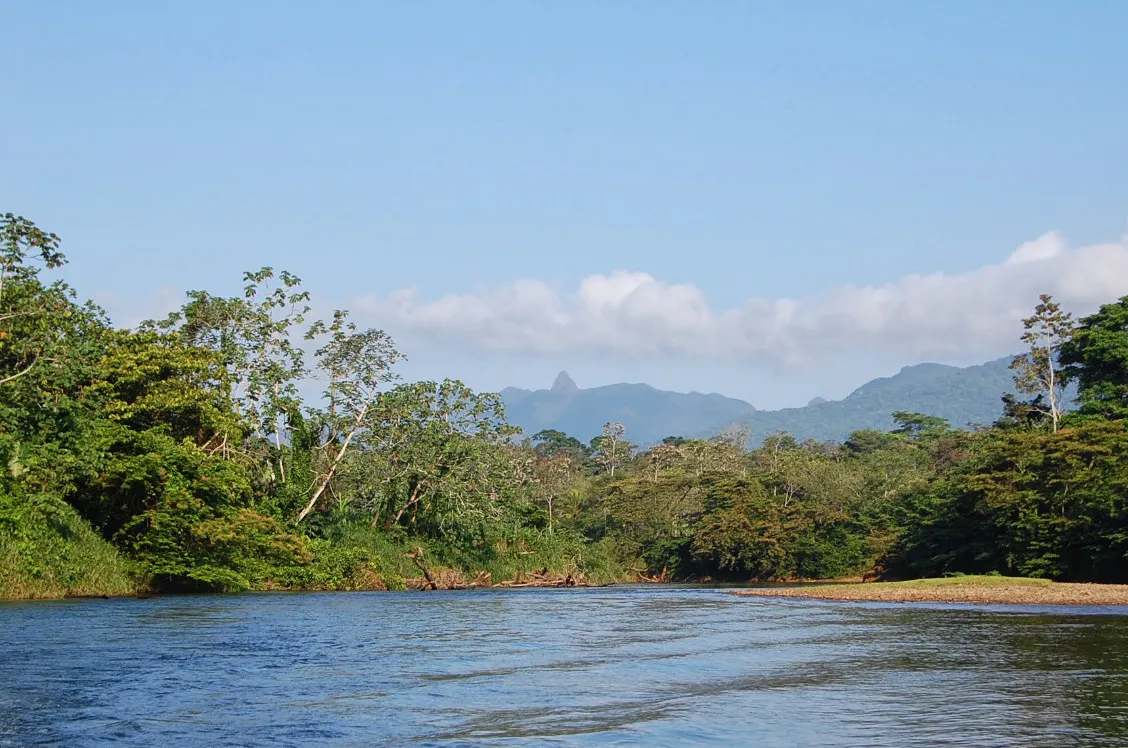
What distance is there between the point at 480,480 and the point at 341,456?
810 centimetres

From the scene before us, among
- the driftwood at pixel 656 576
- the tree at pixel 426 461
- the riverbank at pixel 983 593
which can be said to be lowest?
the driftwood at pixel 656 576

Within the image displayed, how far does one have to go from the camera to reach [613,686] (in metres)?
17.9

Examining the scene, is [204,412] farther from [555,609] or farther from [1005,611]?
[1005,611]

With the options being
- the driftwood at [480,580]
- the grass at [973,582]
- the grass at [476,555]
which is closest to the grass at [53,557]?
the grass at [476,555]

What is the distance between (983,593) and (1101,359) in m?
36.4

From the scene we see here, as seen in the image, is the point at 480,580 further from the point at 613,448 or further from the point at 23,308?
the point at 613,448

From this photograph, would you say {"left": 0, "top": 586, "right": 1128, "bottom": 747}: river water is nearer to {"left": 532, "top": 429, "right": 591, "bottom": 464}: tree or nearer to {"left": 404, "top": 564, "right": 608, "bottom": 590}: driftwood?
{"left": 404, "top": 564, "right": 608, "bottom": 590}: driftwood

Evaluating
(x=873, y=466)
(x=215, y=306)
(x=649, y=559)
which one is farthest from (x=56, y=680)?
(x=873, y=466)

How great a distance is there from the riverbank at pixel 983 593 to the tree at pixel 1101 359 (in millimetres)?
25478

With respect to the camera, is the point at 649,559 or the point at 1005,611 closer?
the point at 1005,611

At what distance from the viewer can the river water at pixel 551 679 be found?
44.1ft

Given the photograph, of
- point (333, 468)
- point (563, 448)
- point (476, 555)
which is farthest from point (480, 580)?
point (563, 448)

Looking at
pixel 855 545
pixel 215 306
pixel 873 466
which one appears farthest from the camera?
pixel 873 466

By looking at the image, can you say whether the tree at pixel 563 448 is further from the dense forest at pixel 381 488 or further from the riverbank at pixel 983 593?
the riverbank at pixel 983 593
